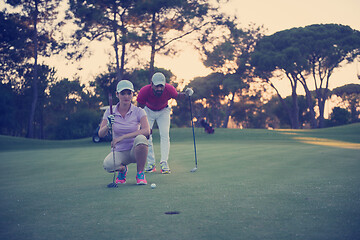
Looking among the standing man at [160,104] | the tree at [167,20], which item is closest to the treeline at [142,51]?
the tree at [167,20]

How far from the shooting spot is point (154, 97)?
22.2ft

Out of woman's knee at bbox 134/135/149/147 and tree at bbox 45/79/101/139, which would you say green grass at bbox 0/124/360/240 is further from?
tree at bbox 45/79/101/139

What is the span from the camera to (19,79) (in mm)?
40750

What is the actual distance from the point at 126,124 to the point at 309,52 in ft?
115

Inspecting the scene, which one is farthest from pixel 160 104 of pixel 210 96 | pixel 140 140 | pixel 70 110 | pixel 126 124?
pixel 210 96

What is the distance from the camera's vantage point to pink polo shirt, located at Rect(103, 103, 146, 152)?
218 inches

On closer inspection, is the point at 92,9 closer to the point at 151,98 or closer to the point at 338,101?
the point at 151,98

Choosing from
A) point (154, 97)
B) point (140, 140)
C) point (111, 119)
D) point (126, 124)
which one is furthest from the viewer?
point (154, 97)

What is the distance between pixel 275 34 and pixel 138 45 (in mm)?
18163

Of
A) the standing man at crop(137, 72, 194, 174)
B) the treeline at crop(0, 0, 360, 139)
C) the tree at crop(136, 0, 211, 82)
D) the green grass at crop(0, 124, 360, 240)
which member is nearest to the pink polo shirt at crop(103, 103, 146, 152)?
the green grass at crop(0, 124, 360, 240)

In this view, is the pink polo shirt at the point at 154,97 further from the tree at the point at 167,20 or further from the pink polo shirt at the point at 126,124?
the tree at the point at 167,20

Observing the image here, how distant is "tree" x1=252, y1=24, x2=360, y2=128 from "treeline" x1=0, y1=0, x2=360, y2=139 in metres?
0.10

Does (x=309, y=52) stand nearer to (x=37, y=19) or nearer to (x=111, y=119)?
(x=37, y=19)

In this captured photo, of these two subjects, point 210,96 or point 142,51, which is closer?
point 142,51
